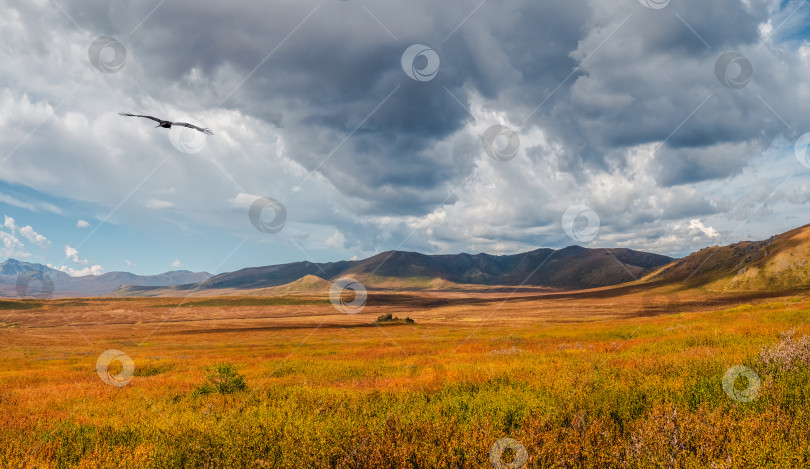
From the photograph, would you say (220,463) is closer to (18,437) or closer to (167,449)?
(167,449)

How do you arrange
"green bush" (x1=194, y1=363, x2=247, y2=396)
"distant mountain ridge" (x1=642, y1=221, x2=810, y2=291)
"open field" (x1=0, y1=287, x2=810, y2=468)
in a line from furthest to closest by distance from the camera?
"distant mountain ridge" (x1=642, y1=221, x2=810, y2=291), "green bush" (x1=194, y1=363, x2=247, y2=396), "open field" (x1=0, y1=287, x2=810, y2=468)

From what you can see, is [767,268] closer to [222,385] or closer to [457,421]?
[457,421]

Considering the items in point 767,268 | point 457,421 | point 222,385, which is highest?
point 767,268

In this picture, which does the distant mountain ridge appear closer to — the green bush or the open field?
the open field

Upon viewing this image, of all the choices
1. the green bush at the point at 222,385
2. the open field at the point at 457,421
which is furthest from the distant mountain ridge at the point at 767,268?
the green bush at the point at 222,385

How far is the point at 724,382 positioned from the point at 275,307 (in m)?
165

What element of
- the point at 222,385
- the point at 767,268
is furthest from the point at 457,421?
the point at 767,268

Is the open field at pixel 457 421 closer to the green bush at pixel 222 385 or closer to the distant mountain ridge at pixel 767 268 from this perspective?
the green bush at pixel 222 385

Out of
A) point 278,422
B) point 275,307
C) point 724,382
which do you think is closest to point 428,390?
point 278,422

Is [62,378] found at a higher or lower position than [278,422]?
lower

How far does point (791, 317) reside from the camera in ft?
53.2

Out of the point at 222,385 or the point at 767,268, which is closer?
the point at 222,385

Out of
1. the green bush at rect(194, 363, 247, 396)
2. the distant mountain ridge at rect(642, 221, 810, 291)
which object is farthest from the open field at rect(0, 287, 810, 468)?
the distant mountain ridge at rect(642, 221, 810, 291)

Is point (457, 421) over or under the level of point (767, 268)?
under
